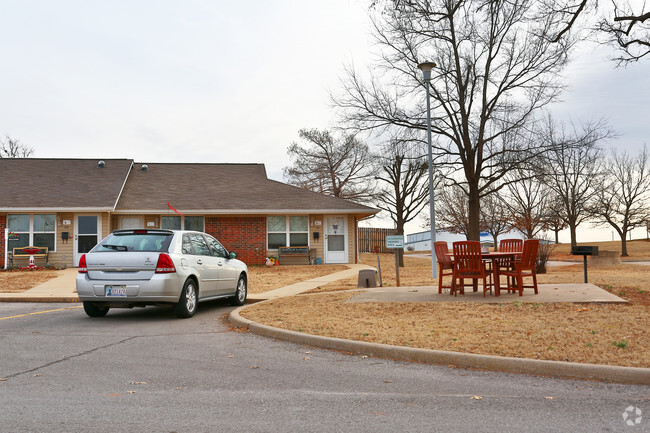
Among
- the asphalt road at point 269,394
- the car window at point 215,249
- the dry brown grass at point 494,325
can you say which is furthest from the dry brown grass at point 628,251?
the asphalt road at point 269,394

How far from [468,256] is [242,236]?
16.0 m

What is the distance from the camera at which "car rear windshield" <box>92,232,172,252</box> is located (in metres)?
9.65

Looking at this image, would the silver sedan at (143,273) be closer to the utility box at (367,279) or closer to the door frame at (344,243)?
the utility box at (367,279)

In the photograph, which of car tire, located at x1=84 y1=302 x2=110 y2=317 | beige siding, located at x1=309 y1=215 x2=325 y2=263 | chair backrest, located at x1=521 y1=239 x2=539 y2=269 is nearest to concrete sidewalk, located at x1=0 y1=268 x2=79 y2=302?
car tire, located at x1=84 y1=302 x2=110 y2=317

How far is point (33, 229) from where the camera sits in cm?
2355

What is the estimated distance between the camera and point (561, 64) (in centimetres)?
2200

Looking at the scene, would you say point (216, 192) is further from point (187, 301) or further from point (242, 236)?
point (187, 301)

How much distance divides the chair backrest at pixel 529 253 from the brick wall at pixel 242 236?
52.6ft

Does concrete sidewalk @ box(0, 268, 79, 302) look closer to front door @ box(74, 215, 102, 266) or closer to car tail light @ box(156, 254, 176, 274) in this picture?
car tail light @ box(156, 254, 176, 274)

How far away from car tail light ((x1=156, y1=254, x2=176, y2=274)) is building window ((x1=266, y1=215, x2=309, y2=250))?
1648 centimetres

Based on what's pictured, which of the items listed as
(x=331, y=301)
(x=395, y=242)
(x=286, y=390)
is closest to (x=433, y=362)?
(x=286, y=390)

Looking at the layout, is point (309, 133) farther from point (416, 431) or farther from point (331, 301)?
point (416, 431)

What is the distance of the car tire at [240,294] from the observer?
11916 millimetres

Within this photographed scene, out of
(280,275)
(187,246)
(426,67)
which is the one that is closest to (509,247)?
(426,67)
